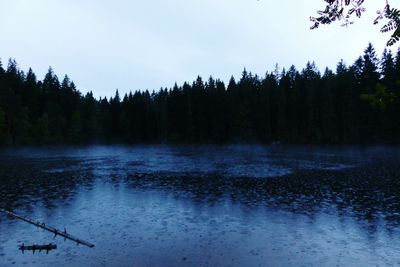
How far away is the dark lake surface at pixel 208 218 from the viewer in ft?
53.9

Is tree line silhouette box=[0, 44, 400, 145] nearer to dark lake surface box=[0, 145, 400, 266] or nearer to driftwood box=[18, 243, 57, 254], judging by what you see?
→ dark lake surface box=[0, 145, 400, 266]

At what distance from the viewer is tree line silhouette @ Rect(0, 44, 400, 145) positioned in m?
105

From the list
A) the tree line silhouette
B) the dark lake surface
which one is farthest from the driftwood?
the tree line silhouette

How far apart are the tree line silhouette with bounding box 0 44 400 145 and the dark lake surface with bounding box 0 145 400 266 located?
6386 centimetres

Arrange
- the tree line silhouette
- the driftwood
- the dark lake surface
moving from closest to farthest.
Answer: the dark lake surface < the driftwood < the tree line silhouette

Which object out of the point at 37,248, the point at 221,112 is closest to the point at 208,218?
the point at 37,248

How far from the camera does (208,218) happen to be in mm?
23266

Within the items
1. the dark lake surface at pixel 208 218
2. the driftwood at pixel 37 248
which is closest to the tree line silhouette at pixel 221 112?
the dark lake surface at pixel 208 218

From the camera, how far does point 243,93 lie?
433ft

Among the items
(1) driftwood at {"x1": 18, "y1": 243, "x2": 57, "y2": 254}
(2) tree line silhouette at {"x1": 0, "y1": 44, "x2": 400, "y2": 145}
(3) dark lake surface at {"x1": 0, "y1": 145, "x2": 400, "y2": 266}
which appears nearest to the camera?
(3) dark lake surface at {"x1": 0, "y1": 145, "x2": 400, "y2": 266}

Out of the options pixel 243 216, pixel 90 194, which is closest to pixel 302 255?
pixel 243 216

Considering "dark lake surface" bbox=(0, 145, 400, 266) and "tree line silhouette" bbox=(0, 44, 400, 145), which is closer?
"dark lake surface" bbox=(0, 145, 400, 266)

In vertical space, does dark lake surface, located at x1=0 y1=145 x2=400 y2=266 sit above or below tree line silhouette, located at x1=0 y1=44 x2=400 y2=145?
below

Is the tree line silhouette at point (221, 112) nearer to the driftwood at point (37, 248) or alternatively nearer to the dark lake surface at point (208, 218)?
the dark lake surface at point (208, 218)
